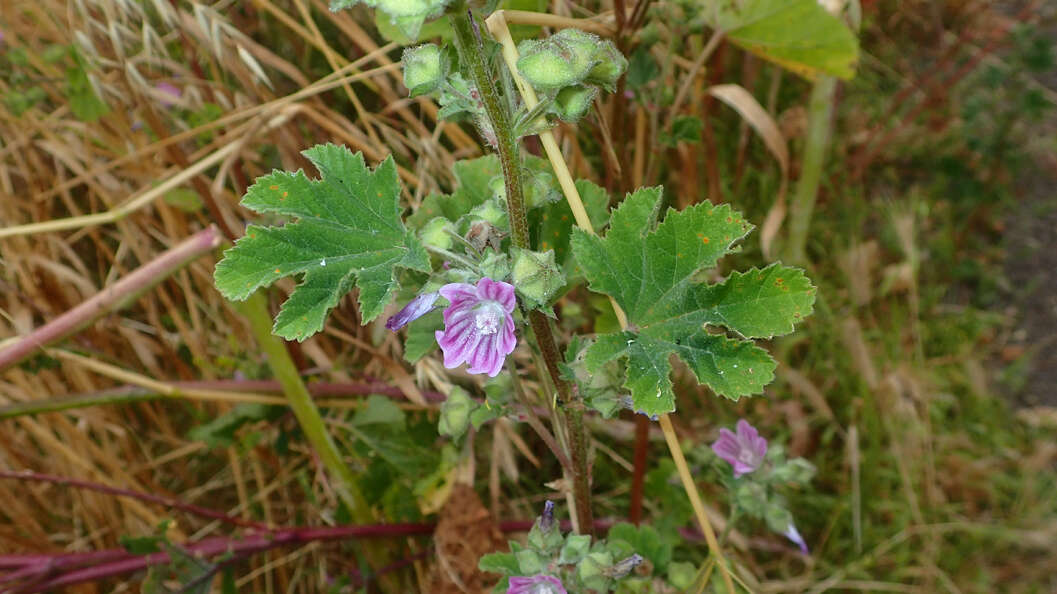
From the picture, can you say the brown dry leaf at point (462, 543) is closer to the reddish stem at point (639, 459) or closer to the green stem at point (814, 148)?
the reddish stem at point (639, 459)

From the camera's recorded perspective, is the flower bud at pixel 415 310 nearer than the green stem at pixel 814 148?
Yes

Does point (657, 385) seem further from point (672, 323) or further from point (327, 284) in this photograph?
→ point (327, 284)

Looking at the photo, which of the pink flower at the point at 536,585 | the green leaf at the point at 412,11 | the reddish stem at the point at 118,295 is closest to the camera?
the green leaf at the point at 412,11

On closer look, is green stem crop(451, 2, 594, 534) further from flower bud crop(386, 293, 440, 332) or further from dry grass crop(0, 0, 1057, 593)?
dry grass crop(0, 0, 1057, 593)

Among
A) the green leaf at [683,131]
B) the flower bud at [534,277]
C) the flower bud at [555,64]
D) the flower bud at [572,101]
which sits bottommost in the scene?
the green leaf at [683,131]

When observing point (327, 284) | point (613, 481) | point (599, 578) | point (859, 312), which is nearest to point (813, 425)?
point (859, 312)

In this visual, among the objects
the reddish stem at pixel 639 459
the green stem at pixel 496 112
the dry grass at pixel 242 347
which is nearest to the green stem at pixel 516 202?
the green stem at pixel 496 112
